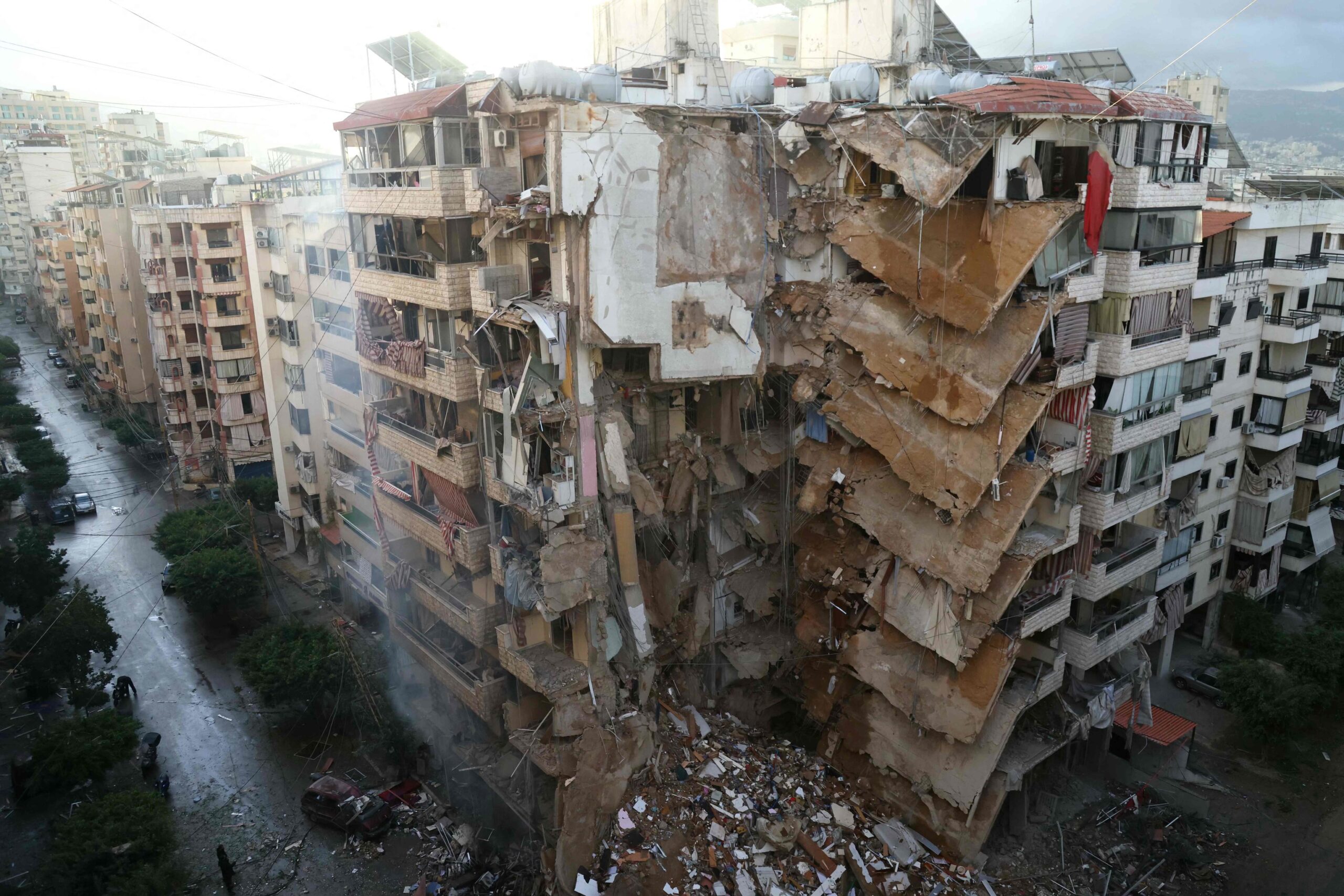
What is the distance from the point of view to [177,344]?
41594 millimetres

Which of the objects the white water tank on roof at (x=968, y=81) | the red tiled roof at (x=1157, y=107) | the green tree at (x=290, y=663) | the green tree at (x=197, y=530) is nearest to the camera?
the red tiled roof at (x=1157, y=107)

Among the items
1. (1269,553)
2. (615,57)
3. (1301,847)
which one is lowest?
(1301,847)

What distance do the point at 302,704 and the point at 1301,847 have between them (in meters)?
→ 23.2

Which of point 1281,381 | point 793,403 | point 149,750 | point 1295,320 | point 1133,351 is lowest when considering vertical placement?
point 149,750

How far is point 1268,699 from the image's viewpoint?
22359 millimetres

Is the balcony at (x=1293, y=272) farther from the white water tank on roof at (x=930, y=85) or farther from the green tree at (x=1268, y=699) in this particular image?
the white water tank on roof at (x=930, y=85)

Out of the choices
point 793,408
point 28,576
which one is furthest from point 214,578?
point 793,408

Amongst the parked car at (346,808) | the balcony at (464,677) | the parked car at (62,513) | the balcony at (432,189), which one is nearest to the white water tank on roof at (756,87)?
the balcony at (432,189)

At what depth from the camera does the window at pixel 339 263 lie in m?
27.1

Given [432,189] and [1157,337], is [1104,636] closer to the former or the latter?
[1157,337]

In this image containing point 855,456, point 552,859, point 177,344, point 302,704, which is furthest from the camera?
point 177,344

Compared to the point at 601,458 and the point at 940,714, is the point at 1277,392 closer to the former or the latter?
the point at 940,714

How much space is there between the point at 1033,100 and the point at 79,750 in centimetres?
2274

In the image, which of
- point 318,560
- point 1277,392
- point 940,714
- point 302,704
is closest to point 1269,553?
point 1277,392
